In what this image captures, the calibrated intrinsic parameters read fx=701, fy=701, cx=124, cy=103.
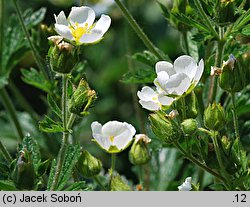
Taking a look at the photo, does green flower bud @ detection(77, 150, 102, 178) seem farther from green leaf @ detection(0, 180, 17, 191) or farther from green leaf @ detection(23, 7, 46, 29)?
green leaf @ detection(23, 7, 46, 29)

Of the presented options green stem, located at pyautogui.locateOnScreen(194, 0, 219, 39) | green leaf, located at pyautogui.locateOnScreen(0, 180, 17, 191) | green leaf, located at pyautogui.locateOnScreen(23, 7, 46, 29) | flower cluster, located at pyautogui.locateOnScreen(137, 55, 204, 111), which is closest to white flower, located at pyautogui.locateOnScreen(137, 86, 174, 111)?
flower cluster, located at pyautogui.locateOnScreen(137, 55, 204, 111)

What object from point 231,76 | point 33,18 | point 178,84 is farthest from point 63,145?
point 33,18

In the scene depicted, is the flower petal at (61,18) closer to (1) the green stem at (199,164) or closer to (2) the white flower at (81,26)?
(2) the white flower at (81,26)

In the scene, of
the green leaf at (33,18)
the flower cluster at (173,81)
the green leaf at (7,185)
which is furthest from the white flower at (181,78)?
the green leaf at (33,18)
